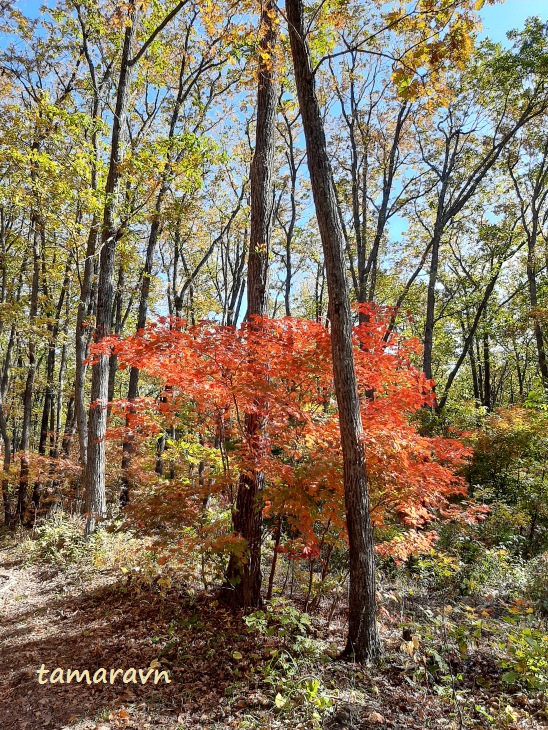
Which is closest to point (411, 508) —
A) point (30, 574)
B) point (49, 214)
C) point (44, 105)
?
point (30, 574)

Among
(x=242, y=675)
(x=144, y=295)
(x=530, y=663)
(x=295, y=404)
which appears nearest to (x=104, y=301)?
(x=144, y=295)

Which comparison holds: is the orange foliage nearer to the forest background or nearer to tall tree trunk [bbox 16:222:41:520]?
the forest background

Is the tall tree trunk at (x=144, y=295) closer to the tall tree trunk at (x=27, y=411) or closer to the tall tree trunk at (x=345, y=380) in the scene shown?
the tall tree trunk at (x=27, y=411)

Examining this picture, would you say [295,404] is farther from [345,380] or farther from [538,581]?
[538,581]

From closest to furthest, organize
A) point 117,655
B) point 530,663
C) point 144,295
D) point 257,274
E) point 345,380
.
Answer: point 530,663, point 345,380, point 117,655, point 257,274, point 144,295

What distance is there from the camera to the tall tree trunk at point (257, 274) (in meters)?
4.75

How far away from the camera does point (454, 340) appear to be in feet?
66.1

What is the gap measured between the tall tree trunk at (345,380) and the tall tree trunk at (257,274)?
89 centimetres

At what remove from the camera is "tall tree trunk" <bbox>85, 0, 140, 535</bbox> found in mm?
7457

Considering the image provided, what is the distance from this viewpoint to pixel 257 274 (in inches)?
208

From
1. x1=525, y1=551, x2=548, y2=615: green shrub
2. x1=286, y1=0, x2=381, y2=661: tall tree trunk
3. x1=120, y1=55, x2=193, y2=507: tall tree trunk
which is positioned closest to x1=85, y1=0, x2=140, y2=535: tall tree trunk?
x1=120, y1=55, x2=193, y2=507: tall tree trunk

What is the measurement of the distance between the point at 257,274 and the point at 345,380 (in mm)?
2109

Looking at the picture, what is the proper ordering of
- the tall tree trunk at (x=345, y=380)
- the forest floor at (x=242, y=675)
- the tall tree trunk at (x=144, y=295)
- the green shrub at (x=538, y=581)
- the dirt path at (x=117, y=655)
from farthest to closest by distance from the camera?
the tall tree trunk at (x=144, y=295) → the green shrub at (x=538, y=581) → the tall tree trunk at (x=345, y=380) → the dirt path at (x=117, y=655) → the forest floor at (x=242, y=675)

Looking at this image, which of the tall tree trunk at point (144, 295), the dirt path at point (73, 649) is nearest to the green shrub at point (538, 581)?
the dirt path at point (73, 649)
